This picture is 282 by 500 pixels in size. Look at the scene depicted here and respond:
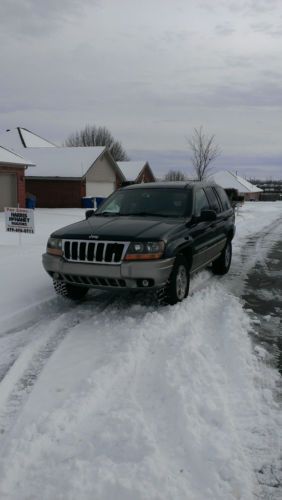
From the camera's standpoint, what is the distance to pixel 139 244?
5.61 metres

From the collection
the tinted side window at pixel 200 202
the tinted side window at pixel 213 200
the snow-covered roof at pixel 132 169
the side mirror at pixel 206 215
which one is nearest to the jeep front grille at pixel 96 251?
the side mirror at pixel 206 215

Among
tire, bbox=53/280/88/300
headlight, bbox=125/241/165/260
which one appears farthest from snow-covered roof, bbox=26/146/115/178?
headlight, bbox=125/241/165/260

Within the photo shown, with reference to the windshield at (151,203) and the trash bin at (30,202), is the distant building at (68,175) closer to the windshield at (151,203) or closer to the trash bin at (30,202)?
the trash bin at (30,202)

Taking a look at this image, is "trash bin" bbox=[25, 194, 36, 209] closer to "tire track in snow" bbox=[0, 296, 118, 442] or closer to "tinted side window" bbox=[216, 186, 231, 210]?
"tinted side window" bbox=[216, 186, 231, 210]

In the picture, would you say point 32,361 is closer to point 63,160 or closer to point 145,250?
point 145,250

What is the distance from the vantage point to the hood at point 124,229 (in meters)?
5.71

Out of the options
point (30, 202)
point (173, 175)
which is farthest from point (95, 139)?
point (30, 202)

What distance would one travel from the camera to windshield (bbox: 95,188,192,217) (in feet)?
22.4

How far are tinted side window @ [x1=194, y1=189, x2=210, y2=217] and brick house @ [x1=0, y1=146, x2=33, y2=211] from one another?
17.9 metres

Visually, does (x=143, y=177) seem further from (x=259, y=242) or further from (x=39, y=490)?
(x=39, y=490)

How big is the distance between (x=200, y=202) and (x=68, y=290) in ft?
8.30

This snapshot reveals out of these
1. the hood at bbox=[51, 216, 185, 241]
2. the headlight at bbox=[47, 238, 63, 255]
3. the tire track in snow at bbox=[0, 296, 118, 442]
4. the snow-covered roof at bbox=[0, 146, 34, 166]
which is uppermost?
the snow-covered roof at bbox=[0, 146, 34, 166]

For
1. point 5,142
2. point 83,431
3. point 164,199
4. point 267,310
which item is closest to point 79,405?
point 83,431

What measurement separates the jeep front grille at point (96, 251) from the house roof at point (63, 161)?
24.8 m
